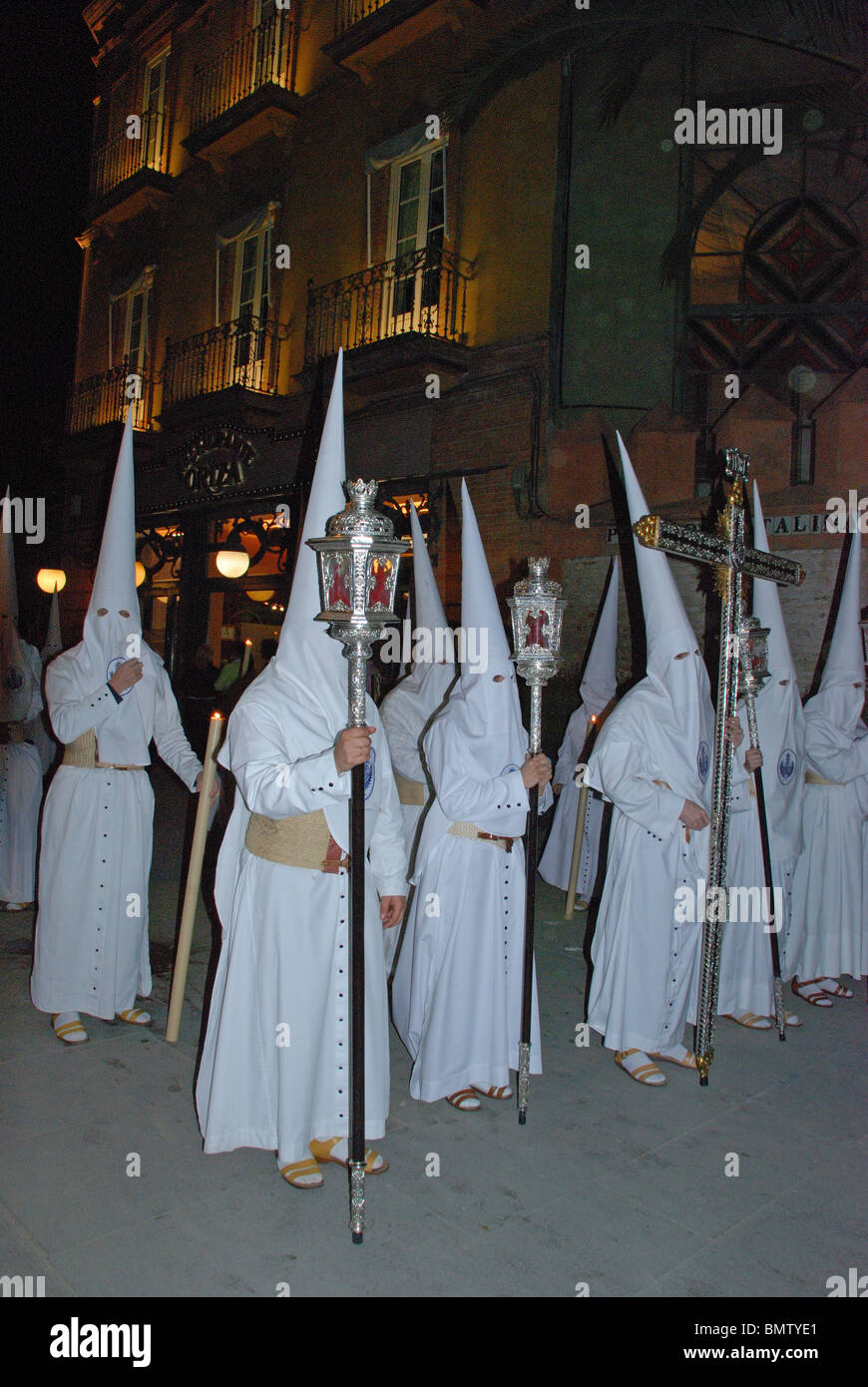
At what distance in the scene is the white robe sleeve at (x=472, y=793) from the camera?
403 cm

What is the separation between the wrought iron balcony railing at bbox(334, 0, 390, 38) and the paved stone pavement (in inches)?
508

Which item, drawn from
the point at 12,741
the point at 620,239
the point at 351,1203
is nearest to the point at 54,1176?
the point at 351,1203

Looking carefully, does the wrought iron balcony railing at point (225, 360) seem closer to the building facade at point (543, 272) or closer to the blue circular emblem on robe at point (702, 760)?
the building facade at point (543, 272)

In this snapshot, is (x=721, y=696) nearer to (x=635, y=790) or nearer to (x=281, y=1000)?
(x=635, y=790)

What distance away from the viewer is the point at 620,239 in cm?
975

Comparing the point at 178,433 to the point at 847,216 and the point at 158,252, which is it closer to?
the point at 158,252

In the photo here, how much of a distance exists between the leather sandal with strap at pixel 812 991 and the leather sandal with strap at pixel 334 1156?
3323mm

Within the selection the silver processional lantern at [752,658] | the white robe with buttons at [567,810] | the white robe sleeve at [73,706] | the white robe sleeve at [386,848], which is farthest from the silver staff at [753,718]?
the white robe sleeve at [73,706]

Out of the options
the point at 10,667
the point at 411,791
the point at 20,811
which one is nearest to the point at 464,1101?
the point at 411,791

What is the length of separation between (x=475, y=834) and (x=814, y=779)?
10.1 ft

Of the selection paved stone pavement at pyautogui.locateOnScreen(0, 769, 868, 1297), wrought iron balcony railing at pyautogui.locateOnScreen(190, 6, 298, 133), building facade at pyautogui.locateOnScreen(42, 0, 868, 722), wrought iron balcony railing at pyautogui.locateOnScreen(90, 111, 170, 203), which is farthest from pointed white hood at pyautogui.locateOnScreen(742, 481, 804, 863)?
wrought iron balcony railing at pyautogui.locateOnScreen(90, 111, 170, 203)

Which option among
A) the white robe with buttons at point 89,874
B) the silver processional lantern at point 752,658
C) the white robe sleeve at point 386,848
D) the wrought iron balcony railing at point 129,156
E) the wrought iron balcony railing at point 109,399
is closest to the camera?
the white robe sleeve at point 386,848

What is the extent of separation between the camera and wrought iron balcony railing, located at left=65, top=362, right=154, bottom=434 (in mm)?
15594

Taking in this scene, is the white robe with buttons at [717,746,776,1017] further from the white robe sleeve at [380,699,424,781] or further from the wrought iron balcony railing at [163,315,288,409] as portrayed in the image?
the wrought iron balcony railing at [163,315,288,409]
